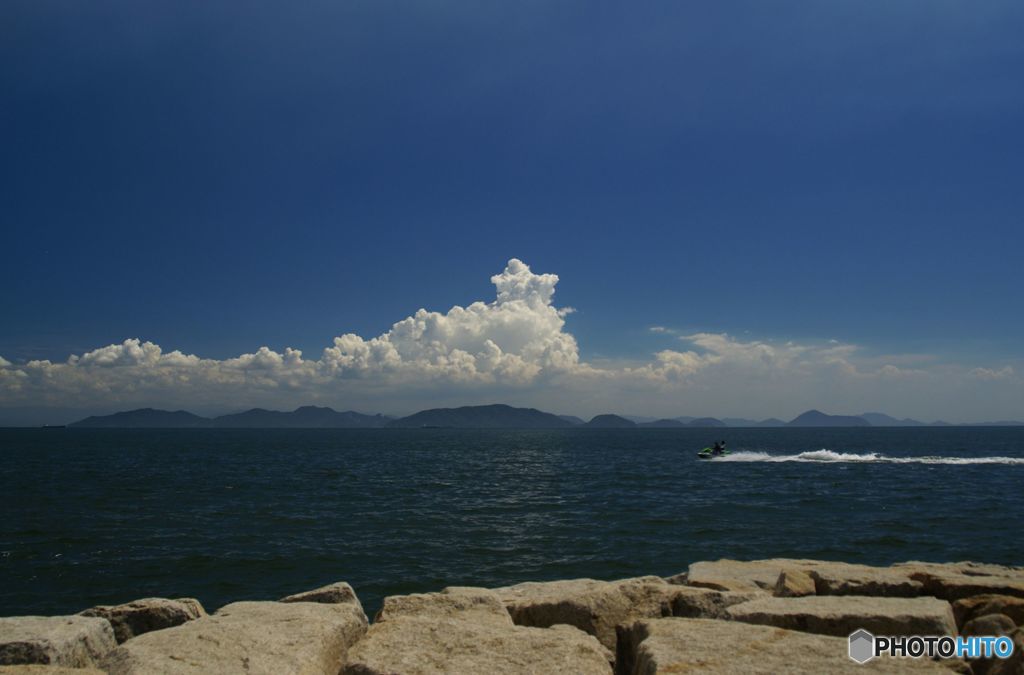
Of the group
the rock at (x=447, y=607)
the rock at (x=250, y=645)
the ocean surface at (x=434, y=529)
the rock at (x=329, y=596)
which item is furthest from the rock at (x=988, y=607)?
the ocean surface at (x=434, y=529)

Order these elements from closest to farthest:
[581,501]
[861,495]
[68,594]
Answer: [68,594]
[581,501]
[861,495]

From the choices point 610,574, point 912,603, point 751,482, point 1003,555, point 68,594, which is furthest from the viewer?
point 751,482

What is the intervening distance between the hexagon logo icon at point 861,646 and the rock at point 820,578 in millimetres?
2652

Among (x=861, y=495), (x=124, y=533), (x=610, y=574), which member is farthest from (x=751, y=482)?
(x=124, y=533)

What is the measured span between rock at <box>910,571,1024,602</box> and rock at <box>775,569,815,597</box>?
2.15 m

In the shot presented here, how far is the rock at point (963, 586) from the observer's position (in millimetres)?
10000

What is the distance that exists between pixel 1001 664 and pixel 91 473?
225ft

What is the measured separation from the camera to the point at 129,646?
655 cm

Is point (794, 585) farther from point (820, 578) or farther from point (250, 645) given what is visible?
point (250, 645)

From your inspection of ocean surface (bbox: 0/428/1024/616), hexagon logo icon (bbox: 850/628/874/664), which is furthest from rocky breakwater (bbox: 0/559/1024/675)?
ocean surface (bbox: 0/428/1024/616)

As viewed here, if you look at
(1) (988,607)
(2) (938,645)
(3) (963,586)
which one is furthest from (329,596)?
(3) (963,586)

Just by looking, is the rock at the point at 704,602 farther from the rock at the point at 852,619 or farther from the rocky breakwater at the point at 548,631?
the rock at the point at 852,619

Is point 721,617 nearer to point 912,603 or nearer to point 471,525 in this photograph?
point 912,603

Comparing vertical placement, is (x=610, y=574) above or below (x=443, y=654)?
below
